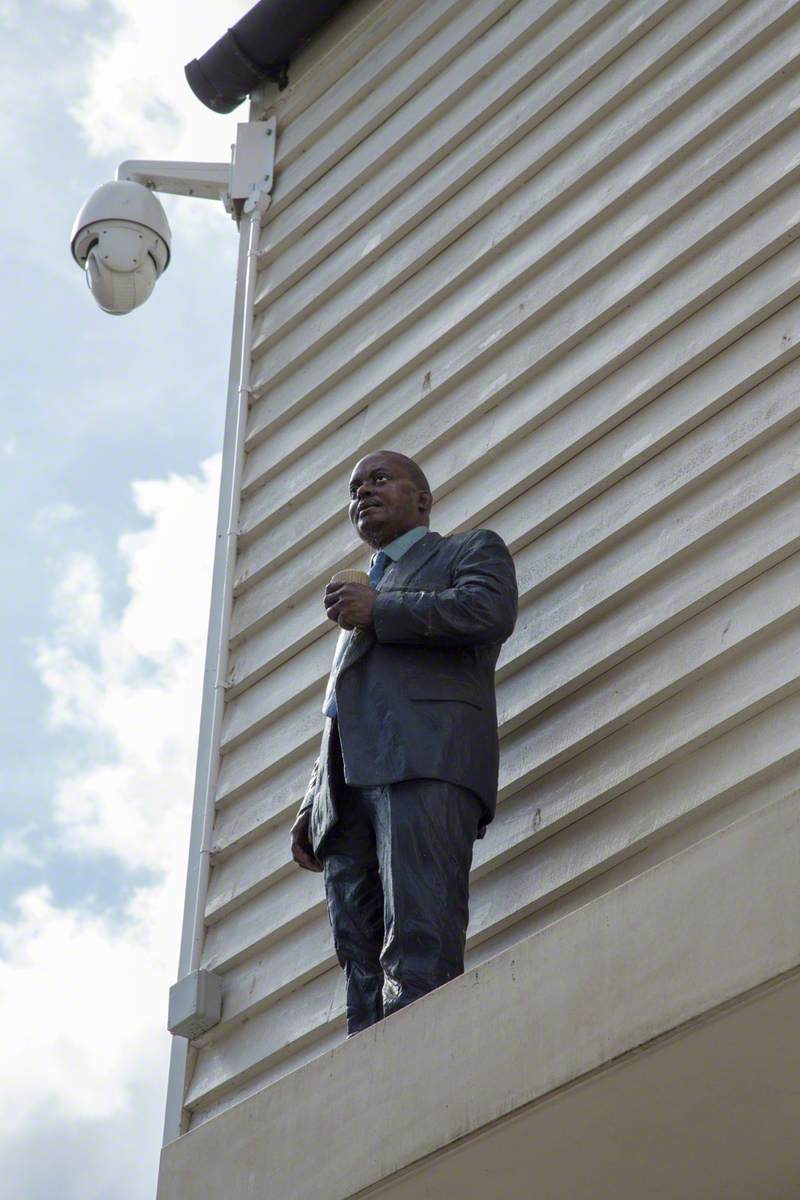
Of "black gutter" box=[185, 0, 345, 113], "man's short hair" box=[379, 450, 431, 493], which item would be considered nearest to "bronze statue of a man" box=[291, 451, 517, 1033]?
"man's short hair" box=[379, 450, 431, 493]

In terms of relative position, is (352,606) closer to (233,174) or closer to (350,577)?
(350,577)

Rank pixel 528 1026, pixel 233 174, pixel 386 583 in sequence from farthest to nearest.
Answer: pixel 233 174
pixel 386 583
pixel 528 1026

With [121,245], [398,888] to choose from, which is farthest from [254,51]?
[398,888]

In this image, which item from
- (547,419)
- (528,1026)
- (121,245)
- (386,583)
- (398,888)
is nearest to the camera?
(528,1026)

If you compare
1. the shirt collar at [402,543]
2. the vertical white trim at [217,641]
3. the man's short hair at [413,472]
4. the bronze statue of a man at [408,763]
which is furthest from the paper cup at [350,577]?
the vertical white trim at [217,641]

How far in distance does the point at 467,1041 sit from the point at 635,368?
2043mm

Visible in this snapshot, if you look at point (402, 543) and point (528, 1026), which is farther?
point (402, 543)

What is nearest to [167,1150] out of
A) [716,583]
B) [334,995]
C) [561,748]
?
[334,995]

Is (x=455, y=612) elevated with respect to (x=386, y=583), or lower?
lower

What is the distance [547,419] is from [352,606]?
1.01m

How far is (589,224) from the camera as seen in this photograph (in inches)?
234

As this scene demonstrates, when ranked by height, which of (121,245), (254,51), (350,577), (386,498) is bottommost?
(350,577)

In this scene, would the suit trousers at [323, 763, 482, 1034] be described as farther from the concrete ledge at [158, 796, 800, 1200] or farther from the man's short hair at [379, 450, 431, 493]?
the man's short hair at [379, 450, 431, 493]

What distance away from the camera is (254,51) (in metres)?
7.73
